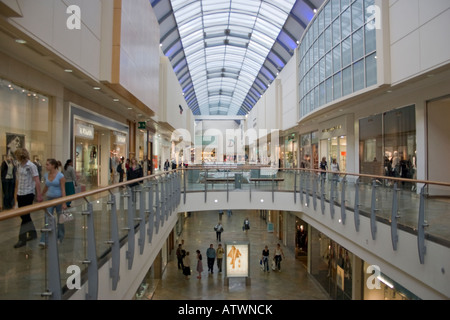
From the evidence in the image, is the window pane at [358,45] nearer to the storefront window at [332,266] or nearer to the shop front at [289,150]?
the storefront window at [332,266]

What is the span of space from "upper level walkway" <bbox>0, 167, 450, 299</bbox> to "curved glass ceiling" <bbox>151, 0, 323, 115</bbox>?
42.9 feet

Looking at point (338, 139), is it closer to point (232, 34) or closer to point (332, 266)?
point (332, 266)

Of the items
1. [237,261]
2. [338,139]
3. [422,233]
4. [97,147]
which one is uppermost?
[338,139]

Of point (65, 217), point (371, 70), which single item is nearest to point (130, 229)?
point (65, 217)

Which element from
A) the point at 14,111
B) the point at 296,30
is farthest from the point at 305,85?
the point at 14,111

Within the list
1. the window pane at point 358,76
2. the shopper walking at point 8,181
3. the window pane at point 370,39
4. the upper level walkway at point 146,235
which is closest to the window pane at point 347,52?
the window pane at point 358,76

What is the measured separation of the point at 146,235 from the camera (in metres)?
6.17

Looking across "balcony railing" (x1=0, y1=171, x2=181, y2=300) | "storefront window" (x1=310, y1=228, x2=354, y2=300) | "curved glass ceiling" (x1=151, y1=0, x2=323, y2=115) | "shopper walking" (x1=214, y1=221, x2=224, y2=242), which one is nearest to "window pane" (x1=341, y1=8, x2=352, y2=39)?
"curved glass ceiling" (x1=151, y1=0, x2=323, y2=115)

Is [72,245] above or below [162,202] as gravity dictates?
above

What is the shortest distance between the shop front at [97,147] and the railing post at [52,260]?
8956mm

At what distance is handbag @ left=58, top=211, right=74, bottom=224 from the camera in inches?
104

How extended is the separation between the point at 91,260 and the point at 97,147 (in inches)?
500

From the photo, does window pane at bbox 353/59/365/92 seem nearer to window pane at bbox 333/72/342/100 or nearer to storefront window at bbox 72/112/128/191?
window pane at bbox 333/72/342/100
